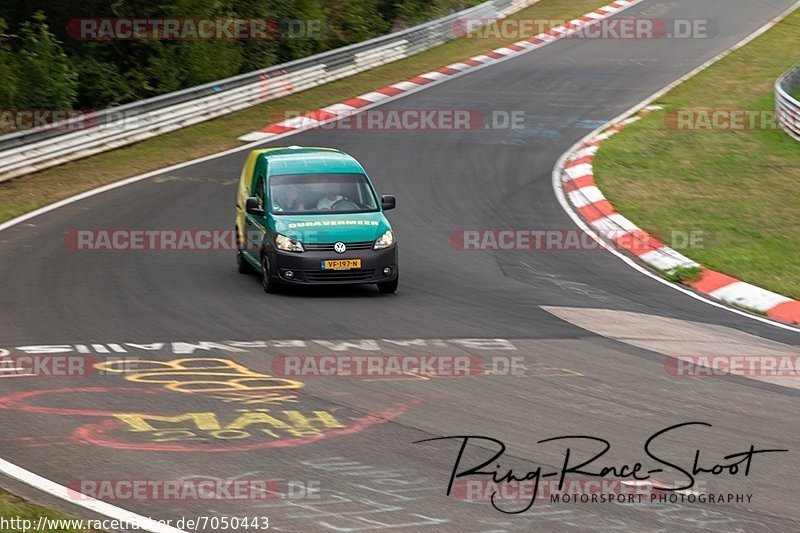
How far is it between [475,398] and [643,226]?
30.1 feet

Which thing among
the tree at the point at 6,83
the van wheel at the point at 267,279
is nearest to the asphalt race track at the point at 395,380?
the van wheel at the point at 267,279

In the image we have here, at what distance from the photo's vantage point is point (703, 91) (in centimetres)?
3038

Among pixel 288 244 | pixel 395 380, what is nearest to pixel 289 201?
pixel 288 244

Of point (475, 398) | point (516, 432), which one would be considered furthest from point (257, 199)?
point (516, 432)

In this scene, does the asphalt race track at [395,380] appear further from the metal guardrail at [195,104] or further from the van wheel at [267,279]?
the metal guardrail at [195,104]

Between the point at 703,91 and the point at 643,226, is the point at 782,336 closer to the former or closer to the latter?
the point at 643,226

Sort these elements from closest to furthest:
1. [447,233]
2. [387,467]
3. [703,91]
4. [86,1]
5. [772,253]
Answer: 1. [387,467]
2. [772,253]
3. [447,233]
4. [86,1]
5. [703,91]

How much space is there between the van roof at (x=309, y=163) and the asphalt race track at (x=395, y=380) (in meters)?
1.58

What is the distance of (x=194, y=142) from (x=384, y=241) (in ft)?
40.4

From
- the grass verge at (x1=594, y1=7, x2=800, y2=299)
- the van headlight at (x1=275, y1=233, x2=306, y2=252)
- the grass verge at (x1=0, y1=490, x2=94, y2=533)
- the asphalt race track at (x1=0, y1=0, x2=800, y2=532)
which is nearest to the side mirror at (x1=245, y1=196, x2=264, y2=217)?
the van headlight at (x1=275, y1=233, x2=306, y2=252)

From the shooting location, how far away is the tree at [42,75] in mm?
25266

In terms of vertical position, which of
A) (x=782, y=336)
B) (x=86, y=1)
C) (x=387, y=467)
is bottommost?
(x=782, y=336)

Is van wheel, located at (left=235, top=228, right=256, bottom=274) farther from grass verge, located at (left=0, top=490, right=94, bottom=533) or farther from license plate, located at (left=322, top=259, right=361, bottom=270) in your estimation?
grass verge, located at (left=0, top=490, right=94, bottom=533)

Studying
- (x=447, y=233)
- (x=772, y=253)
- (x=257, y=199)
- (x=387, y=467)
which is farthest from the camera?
(x=447, y=233)
